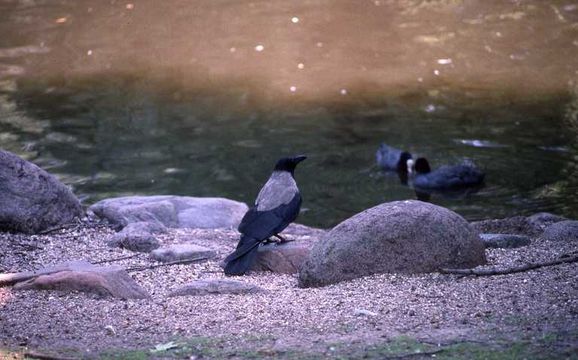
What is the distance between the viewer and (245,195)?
12805mm

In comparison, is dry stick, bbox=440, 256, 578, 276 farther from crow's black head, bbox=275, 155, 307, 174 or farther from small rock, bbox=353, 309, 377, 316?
crow's black head, bbox=275, 155, 307, 174

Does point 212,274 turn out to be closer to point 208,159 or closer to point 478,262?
point 478,262

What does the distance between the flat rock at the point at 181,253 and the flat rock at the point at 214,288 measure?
1145 mm

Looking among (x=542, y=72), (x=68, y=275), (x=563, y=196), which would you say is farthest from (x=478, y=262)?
(x=542, y=72)

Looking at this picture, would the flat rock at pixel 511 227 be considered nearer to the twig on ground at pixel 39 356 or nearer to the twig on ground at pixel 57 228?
the twig on ground at pixel 57 228

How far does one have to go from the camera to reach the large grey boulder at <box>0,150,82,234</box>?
28.6 feet

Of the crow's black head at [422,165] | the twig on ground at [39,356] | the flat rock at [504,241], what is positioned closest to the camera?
the twig on ground at [39,356]

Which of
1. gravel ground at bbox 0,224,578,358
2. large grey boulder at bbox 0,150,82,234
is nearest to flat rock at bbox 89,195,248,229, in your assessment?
large grey boulder at bbox 0,150,82,234

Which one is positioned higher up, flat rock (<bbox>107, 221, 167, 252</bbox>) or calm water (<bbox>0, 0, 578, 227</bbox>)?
flat rock (<bbox>107, 221, 167, 252</bbox>)

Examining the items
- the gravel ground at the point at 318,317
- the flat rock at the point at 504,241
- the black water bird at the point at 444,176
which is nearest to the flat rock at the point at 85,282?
the gravel ground at the point at 318,317

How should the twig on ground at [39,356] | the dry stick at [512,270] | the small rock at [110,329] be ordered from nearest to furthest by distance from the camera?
the twig on ground at [39,356]
the small rock at [110,329]
the dry stick at [512,270]

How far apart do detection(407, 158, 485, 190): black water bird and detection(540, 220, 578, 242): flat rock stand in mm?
4013

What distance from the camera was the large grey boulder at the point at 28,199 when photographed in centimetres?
872

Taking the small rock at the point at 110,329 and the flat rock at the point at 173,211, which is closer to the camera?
the small rock at the point at 110,329
